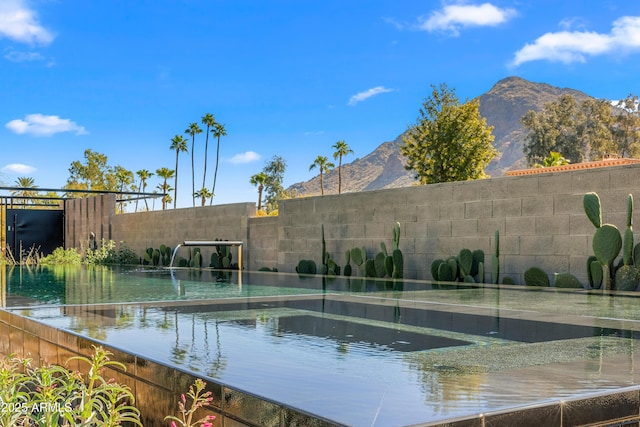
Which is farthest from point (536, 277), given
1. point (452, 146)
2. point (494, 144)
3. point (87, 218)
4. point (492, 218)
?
point (494, 144)

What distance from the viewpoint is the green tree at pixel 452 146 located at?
1534 inches

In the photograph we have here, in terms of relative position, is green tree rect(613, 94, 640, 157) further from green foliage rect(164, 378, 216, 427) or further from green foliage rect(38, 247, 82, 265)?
green foliage rect(164, 378, 216, 427)

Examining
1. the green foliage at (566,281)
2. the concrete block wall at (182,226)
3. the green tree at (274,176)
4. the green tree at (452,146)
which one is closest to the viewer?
the green foliage at (566,281)

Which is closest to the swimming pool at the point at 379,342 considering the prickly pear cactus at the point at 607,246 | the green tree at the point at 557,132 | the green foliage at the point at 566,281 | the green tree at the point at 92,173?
the prickly pear cactus at the point at 607,246

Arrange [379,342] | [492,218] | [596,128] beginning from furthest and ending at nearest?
[596,128], [492,218], [379,342]

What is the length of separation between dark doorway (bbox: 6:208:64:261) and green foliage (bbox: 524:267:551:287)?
17.8 meters

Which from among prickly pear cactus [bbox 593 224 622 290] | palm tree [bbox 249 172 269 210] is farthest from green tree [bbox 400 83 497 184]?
prickly pear cactus [bbox 593 224 622 290]

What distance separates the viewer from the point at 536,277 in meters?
9.34

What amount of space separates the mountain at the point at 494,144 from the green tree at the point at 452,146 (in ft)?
227

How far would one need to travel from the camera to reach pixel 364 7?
186ft

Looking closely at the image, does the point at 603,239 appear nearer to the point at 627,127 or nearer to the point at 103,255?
the point at 103,255

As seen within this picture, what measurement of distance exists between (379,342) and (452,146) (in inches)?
1415

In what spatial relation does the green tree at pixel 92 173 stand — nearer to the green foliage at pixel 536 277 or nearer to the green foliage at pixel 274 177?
the green foliage at pixel 274 177

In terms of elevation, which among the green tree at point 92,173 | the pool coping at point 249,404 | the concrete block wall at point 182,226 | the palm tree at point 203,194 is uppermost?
the green tree at point 92,173
